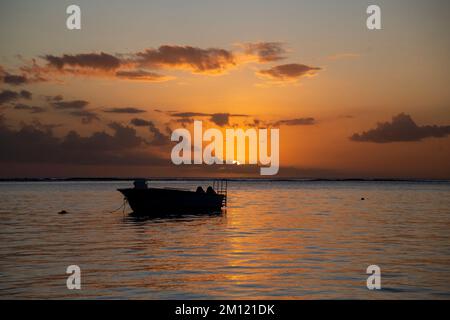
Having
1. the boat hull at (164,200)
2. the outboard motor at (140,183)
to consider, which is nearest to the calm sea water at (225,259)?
the boat hull at (164,200)

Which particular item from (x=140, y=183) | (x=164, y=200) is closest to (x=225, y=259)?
(x=164, y=200)

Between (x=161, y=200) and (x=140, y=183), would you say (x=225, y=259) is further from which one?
(x=140, y=183)

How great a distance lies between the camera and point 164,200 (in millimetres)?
58625

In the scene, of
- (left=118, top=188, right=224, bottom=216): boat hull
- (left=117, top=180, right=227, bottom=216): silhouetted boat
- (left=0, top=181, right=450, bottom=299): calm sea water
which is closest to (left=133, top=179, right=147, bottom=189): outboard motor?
(left=117, top=180, right=227, bottom=216): silhouetted boat

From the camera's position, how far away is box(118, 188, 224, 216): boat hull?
2291 inches

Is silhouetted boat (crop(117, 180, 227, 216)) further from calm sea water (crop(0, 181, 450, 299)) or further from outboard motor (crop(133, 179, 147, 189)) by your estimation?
calm sea water (crop(0, 181, 450, 299))

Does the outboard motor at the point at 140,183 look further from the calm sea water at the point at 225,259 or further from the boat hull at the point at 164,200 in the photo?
the calm sea water at the point at 225,259

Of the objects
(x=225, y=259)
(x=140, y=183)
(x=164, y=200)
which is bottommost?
(x=225, y=259)

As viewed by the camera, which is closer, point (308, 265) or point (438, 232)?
point (308, 265)

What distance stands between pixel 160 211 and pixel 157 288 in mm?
37535

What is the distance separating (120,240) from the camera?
38.7 meters

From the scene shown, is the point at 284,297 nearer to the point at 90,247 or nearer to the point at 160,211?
the point at 90,247
